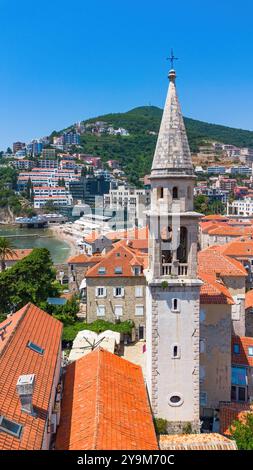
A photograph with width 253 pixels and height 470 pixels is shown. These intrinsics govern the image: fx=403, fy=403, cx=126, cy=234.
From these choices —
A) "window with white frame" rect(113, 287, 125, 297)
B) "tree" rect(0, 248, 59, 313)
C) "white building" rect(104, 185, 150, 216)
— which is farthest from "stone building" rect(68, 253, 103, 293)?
"white building" rect(104, 185, 150, 216)

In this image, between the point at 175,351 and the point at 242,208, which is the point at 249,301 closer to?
the point at 175,351

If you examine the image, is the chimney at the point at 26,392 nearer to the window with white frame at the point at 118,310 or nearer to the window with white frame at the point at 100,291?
the window with white frame at the point at 100,291

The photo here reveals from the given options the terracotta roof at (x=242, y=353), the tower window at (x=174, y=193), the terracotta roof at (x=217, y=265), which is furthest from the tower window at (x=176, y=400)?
the terracotta roof at (x=217, y=265)

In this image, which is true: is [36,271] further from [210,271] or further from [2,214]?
[2,214]

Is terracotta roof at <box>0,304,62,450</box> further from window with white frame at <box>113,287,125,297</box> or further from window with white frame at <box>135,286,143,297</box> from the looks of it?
window with white frame at <box>135,286,143,297</box>

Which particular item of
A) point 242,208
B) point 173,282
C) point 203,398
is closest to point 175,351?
point 173,282

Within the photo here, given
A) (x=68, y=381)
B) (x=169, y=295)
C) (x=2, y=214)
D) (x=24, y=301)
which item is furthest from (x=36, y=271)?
(x=2, y=214)
